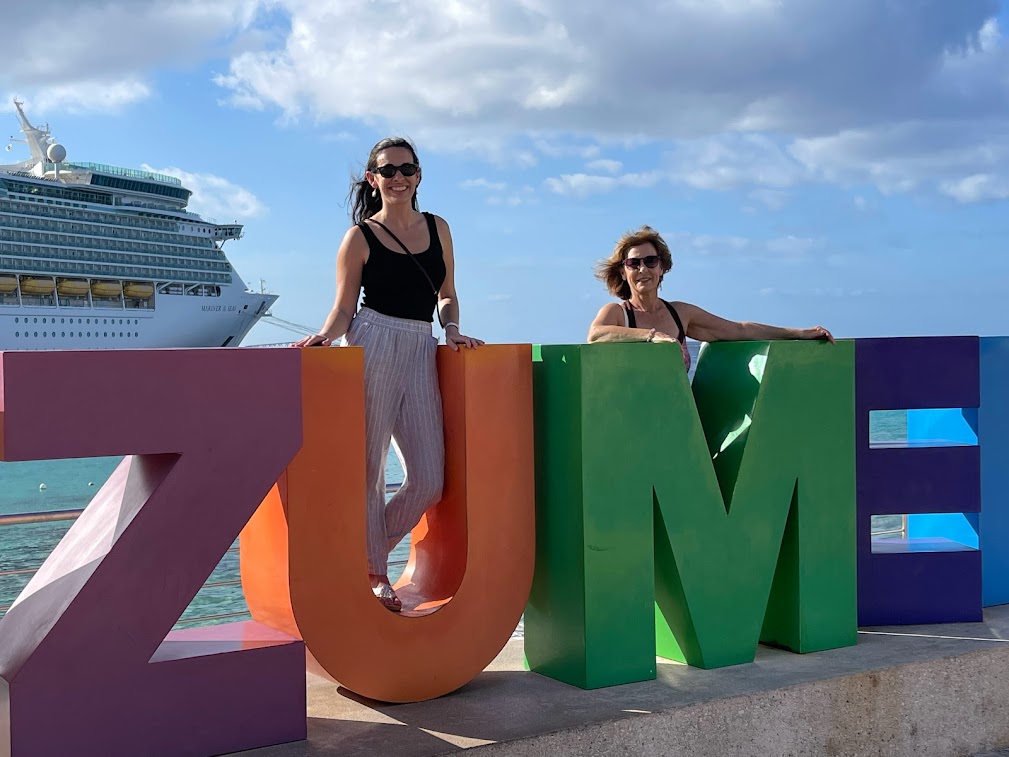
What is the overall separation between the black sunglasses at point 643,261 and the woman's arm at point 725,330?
0.66ft

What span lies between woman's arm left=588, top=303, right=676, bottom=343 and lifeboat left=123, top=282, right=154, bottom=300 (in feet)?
154

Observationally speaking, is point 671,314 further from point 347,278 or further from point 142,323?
point 142,323

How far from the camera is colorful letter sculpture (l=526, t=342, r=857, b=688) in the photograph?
371 cm

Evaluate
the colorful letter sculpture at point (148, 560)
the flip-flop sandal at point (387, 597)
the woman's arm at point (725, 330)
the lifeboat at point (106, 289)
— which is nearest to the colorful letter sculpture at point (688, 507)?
the woman's arm at point (725, 330)

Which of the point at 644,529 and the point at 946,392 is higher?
the point at 946,392

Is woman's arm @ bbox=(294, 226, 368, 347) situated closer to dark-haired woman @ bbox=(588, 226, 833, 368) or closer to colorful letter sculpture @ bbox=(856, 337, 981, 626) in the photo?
dark-haired woman @ bbox=(588, 226, 833, 368)

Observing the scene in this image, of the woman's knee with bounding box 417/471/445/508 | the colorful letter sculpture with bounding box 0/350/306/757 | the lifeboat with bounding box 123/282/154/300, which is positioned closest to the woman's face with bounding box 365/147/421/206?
the colorful letter sculpture with bounding box 0/350/306/757

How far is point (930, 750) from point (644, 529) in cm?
128

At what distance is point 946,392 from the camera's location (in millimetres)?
4578

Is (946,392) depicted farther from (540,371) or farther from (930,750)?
(540,371)

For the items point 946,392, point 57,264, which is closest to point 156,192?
point 57,264

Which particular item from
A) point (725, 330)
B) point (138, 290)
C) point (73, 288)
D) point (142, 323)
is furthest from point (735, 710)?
point (138, 290)

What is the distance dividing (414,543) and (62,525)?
896 centimetres

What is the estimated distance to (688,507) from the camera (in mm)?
3889
